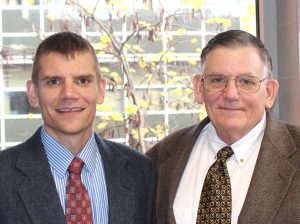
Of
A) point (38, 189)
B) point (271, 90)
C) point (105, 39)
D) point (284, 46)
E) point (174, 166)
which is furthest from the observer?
point (105, 39)

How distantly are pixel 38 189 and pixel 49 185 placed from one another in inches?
1.5

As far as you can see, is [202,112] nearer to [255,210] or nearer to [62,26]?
[62,26]

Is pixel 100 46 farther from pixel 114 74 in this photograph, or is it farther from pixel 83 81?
pixel 83 81

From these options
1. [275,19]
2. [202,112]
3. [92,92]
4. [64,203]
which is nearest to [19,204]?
[64,203]

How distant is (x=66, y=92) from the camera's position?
5.72 feet

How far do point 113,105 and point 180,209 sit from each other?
1030mm

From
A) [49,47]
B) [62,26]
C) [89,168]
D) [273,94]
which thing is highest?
[62,26]

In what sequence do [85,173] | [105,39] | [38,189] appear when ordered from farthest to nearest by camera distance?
[105,39]
[85,173]
[38,189]

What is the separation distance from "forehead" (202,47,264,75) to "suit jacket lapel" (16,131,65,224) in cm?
67

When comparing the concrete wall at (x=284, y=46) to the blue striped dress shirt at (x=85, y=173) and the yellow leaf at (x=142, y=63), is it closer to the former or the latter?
the yellow leaf at (x=142, y=63)

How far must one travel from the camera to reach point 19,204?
1705 millimetres

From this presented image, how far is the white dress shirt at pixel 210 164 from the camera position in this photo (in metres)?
1.87

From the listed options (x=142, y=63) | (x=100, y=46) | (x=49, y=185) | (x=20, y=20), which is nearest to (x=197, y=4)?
(x=142, y=63)

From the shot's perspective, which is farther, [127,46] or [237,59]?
[127,46]
